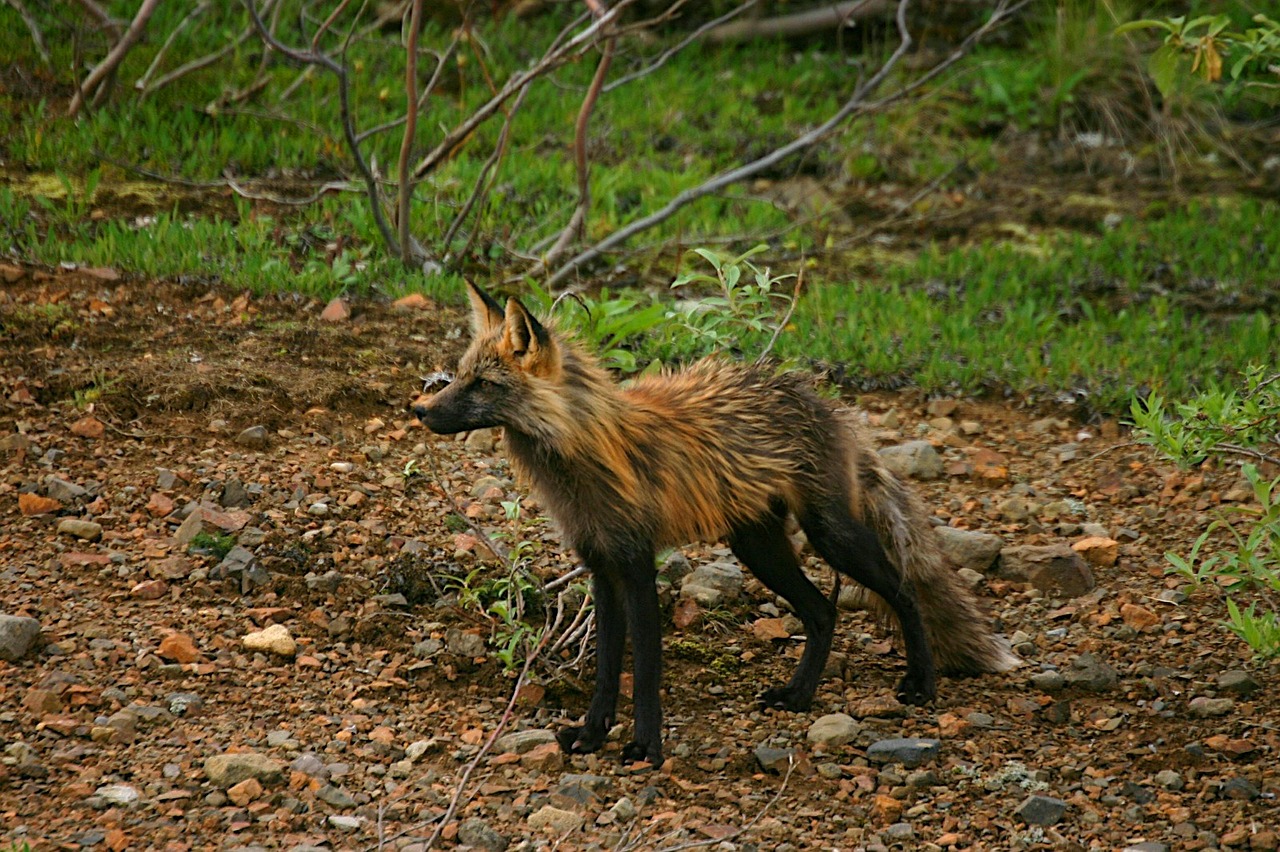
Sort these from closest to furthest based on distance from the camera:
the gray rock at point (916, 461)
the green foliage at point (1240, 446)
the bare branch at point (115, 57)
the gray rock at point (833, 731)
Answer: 1. the green foliage at point (1240, 446)
2. the gray rock at point (833, 731)
3. the gray rock at point (916, 461)
4. the bare branch at point (115, 57)

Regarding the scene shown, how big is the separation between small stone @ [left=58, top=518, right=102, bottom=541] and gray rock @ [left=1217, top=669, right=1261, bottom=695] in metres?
4.27

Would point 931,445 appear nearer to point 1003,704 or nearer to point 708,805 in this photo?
point 1003,704

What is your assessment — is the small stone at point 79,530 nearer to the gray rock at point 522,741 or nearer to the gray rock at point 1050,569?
the gray rock at point 522,741

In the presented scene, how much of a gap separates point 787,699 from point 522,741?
103 cm

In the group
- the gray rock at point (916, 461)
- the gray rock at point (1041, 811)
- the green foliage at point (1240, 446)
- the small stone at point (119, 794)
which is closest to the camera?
the small stone at point (119, 794)

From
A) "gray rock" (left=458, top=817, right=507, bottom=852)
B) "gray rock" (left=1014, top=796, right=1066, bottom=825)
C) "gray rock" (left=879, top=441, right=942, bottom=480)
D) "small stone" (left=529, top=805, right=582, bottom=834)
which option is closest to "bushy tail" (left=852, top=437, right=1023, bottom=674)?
"gray rock" (left=1014, top=796, right=1066, bottom=825)

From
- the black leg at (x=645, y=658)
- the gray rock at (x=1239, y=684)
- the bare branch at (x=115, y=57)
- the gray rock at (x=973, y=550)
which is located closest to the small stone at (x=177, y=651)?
the black leg at (x=645, y=658)

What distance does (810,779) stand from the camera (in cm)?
436

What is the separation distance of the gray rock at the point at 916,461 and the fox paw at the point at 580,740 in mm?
2571

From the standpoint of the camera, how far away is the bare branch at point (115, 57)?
8.02 meters

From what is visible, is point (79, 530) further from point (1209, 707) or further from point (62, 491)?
point (1209, 707)

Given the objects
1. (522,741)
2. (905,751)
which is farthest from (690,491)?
(905,751)

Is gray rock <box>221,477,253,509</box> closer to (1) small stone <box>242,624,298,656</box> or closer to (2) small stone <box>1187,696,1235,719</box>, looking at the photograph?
(1) small stone <box>242,624,298,656</box>

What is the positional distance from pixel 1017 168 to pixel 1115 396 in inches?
149
